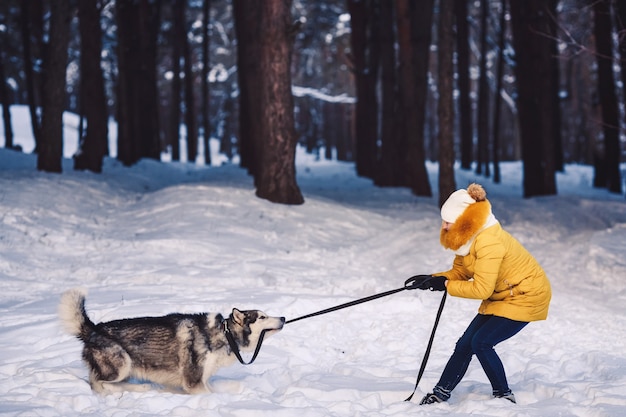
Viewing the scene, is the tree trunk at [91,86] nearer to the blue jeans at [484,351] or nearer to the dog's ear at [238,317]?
the dog's ear at [238,317]

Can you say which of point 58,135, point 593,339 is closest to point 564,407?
point 593,339

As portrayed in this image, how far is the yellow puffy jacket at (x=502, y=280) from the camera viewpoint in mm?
5227

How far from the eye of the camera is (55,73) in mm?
18203

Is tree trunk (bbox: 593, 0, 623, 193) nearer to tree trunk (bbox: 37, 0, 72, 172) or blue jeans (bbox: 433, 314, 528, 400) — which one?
tree trunk (bbox: 37, 0, 72, 172)

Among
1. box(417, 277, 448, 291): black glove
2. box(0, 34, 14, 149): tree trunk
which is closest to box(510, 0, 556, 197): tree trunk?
box(417, 277, 448, 291): black glove

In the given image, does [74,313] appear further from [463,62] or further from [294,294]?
[463,62]

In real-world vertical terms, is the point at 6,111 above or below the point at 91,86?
below

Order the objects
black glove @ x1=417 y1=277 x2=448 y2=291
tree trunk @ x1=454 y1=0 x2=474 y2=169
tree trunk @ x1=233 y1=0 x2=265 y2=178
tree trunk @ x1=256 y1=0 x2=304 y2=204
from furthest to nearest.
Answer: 1. tree trunk @ x1=454 y1=0 x2=474 y2=169
2. tree trunk @ x1=233 y1=0 x2=265 y2=178
3. tree trunk @ x1=256 y1=0 x2=304 y2=204
4. black glove @ x1=417 y1=277 x2=448 y2=291

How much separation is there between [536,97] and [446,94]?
5.05 m

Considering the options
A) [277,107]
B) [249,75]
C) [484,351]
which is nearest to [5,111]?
[249,75]

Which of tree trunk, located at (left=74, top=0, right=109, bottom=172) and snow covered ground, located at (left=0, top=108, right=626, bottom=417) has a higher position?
tree trunk, located at (left=74, top=0, right=109, bottom=172)

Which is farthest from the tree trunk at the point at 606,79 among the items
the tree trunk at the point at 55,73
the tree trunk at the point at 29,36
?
the tree trunk at the point at 29,36

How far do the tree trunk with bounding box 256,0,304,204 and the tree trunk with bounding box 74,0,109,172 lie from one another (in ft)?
24.1

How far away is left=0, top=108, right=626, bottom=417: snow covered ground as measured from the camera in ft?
18.4
